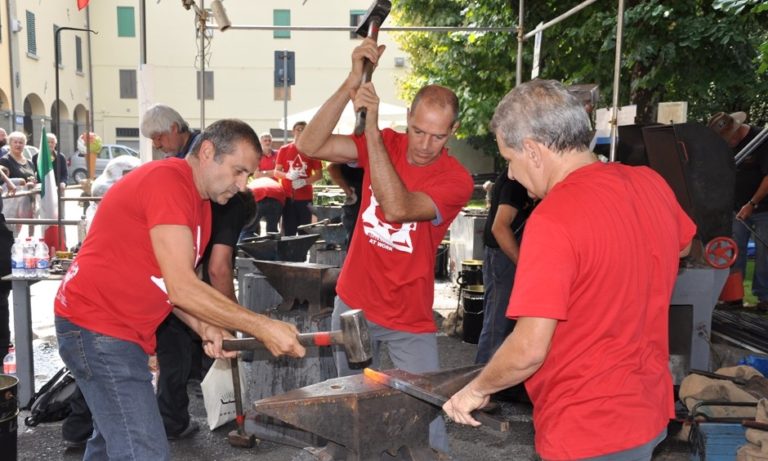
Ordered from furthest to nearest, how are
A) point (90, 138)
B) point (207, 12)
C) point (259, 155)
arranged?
point (90, 138) → point (207, 12) → point (259, 155)

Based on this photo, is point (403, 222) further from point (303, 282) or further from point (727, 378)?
point (727, 378)

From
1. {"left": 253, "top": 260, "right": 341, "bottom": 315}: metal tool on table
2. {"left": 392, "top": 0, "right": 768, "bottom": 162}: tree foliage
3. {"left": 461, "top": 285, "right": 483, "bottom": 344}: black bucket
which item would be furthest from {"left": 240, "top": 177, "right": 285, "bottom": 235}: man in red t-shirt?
{"left": 253, "top": 260, "right": 341, "bottom": 315}: metal tool on table

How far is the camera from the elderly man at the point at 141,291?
238 centimetres

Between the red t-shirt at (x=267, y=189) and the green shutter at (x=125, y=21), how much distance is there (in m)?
28.3

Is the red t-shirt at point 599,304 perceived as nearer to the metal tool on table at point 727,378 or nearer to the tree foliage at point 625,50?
the metal tool on table at point 727,378

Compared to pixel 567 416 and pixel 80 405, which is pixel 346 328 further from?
pixel 80 405

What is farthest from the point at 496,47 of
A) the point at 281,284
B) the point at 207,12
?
the point at 281,284

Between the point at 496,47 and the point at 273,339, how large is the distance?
10.8 metres

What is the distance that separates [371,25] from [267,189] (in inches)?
227

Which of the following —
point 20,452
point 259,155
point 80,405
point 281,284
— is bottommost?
point 20,452

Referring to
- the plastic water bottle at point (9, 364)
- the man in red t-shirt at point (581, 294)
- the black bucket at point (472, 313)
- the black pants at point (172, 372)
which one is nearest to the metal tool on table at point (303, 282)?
the black pants at point (172, 372)

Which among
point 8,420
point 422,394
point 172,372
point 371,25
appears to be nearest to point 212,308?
point 422,394

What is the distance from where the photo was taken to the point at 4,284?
531cm

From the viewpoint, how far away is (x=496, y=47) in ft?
40.7
